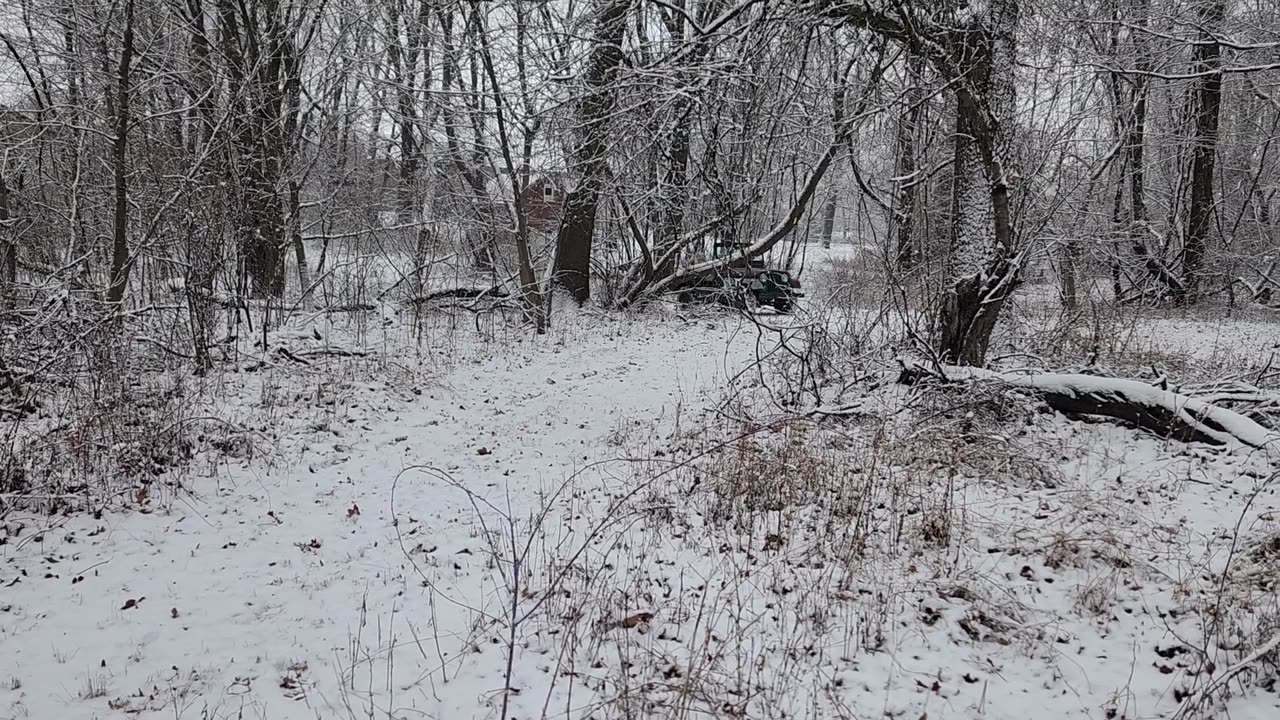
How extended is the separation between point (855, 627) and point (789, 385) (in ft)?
13.4

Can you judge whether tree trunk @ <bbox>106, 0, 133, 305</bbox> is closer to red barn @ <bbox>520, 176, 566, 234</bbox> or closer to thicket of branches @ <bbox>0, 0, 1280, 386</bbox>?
thicket of branches @ <bbox>0, 0, 1280, 386</bbox>

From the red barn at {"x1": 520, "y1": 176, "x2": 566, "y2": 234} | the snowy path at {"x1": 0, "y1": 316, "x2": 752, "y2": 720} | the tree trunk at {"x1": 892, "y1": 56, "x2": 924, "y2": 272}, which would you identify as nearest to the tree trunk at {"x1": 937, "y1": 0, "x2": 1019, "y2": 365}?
the tree trunk at {"x1": 892, "y1": 56, "x2": 924, "y2": 272}

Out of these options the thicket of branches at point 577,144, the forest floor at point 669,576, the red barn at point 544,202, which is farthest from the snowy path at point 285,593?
the red barn at point 544,202

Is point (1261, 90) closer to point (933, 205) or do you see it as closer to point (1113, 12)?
point (933, 205)

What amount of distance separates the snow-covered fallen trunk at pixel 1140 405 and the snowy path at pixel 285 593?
4.00 m

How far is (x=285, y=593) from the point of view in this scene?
3789 mm

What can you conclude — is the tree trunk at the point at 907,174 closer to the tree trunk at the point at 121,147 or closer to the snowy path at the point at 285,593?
the snowy path at the point at 285,593

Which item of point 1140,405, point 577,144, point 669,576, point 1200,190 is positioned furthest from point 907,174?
point 1200,190

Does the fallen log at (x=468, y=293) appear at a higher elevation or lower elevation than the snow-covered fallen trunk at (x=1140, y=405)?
higher

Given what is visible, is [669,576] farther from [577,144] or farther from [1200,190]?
[1200,190]

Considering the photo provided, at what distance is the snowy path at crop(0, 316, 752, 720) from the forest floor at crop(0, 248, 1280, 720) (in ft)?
0.06

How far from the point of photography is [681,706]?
107 inches

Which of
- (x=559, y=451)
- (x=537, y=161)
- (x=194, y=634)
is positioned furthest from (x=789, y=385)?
(x=537, y=161)

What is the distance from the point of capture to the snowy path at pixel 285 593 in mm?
2955
